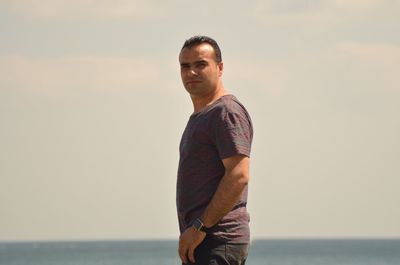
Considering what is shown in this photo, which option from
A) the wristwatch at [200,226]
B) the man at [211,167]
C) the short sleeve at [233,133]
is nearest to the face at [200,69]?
the man at [211,167]

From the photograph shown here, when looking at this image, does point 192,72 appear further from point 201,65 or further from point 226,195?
point 226,195

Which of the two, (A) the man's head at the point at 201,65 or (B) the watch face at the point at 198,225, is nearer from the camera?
(B) the watch face at the point at 198,225

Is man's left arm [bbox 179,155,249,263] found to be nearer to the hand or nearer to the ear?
the hand

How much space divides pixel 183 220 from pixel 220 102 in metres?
0.61

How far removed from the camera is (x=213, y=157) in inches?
233

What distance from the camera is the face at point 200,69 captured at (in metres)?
5.98

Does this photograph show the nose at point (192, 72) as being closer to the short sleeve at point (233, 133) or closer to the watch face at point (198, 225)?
the short sleeve at point (233, 133)

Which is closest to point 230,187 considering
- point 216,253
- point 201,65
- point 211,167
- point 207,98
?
point 211,167

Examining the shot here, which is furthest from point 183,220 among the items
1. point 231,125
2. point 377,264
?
point 377,264

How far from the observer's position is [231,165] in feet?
18.9

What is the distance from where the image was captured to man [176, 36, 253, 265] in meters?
5.75

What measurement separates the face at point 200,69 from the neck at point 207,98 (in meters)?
0.02

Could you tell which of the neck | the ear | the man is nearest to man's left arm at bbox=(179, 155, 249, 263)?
the man

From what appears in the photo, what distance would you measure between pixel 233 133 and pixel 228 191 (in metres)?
0.28
